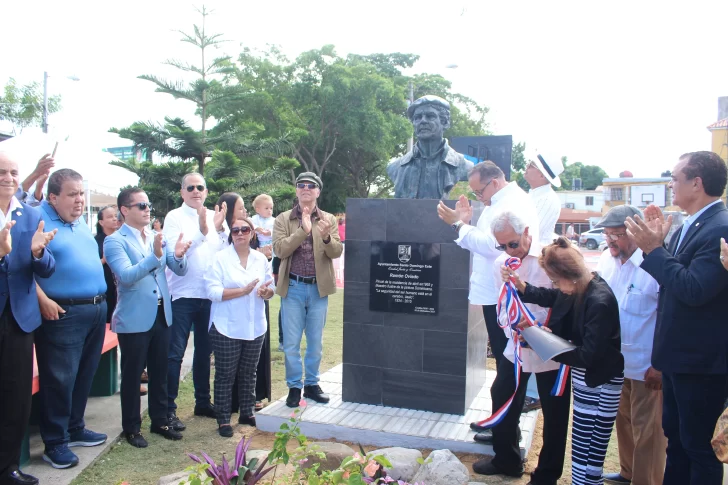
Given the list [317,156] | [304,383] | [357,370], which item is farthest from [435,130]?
[317,156]

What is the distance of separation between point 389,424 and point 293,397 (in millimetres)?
869

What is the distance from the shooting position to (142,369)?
4.18 meters

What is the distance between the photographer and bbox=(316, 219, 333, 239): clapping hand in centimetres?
458

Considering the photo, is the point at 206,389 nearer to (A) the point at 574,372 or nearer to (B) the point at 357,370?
(B) the point at 357,370

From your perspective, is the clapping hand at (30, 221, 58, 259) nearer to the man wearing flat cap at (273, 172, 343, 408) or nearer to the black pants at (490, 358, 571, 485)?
the man wearing flat cap at (273, 172, 343, 408)

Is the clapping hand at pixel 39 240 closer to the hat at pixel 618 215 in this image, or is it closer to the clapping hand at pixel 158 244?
the clapping hand at pixel 158 244

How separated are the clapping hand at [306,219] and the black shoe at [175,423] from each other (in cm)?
178

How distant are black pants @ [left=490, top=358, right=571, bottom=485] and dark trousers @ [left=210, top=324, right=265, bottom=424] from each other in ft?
6.21

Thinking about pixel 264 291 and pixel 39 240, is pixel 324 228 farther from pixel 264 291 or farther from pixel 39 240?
pixel 39 240

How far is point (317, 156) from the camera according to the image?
93.0ft

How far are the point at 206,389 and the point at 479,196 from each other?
2.76 m

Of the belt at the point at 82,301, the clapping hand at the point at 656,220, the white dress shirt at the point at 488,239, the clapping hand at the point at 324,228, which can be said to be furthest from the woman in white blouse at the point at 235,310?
the clapping hand at the point at 656,220

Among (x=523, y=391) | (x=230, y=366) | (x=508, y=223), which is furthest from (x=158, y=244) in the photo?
(x=523, y=391)

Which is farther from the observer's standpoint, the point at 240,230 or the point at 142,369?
the point at 240,230
